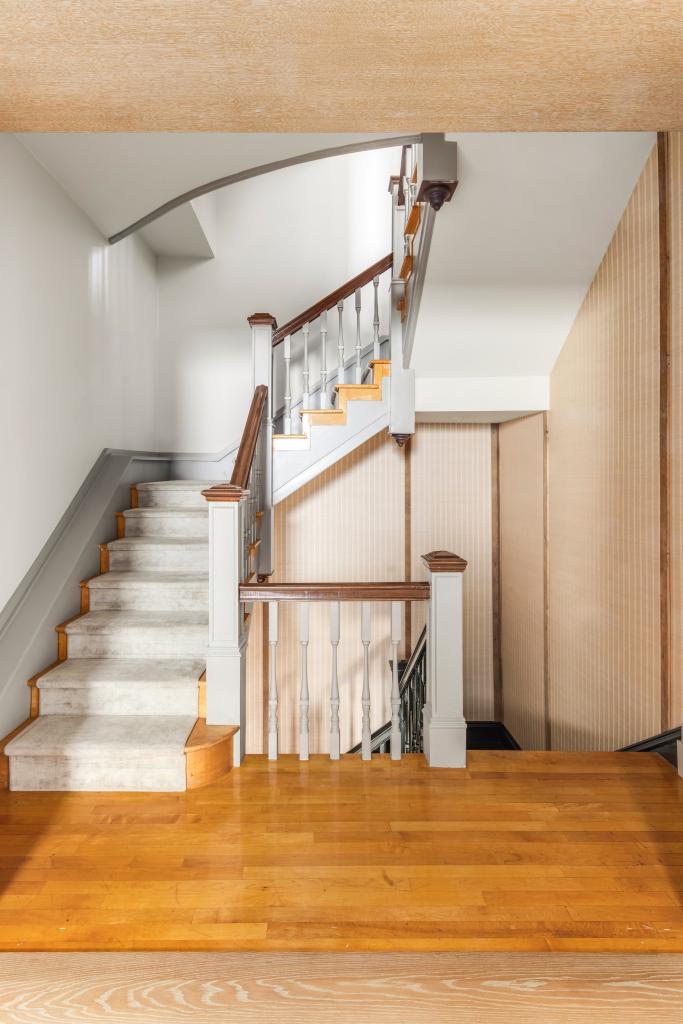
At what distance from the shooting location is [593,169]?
272cm

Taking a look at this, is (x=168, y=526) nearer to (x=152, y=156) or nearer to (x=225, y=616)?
(x=225, y=616)

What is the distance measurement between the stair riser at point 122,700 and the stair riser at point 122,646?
1.06ft

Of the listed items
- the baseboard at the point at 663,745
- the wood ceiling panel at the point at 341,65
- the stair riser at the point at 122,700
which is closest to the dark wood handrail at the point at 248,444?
the stair riser at the point at 122,700

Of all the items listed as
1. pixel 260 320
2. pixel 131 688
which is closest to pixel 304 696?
pixel 131 688

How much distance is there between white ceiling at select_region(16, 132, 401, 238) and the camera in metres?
2.85

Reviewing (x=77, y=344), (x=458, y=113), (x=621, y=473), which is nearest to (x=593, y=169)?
(x=621, y=473)

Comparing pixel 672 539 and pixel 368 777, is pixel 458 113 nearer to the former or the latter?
pixel 672 539

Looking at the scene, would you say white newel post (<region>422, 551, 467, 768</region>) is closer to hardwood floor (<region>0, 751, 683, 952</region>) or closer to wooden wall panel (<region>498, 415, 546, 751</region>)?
hardwood floor (<region>0, 751, 683, 952</region>)

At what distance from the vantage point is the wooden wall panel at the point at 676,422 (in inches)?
97.2

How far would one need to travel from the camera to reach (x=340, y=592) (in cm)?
262

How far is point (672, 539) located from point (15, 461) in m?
2.98

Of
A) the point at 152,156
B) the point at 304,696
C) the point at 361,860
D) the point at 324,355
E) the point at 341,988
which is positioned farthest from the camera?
the point at 324,355

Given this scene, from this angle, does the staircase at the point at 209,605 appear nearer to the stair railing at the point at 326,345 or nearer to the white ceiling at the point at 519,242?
the stair railing at the point at 326,345

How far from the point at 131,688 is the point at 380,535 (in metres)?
3.04
